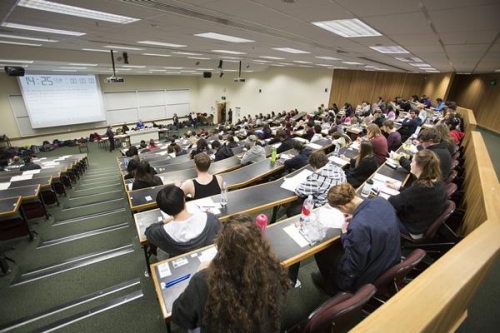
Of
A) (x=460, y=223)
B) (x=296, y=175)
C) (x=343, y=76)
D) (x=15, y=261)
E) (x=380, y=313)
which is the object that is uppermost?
(x=343, y=76)

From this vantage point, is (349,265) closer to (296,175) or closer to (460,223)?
(296,175)

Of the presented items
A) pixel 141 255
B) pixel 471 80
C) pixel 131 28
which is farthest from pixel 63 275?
pixel 471 80

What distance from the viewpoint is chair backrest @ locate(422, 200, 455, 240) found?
2.25 m

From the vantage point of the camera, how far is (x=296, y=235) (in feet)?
7.42

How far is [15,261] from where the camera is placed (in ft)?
10.6

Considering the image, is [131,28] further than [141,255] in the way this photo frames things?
Yes

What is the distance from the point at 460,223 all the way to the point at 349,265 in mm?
2554

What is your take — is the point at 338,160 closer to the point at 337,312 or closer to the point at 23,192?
the point at 337,312

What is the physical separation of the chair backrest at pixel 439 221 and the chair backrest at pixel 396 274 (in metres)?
0.81

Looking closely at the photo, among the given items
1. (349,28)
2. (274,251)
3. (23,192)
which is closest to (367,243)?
(274,251)

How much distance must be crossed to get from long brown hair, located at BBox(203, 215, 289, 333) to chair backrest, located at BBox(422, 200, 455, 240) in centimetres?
210

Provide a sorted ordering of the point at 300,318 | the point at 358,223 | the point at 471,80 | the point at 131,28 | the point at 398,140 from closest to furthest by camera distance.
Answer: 1. the point at 358,223
2. the point at 300,318
3. the point at 131,28
4. the point at 398,140
5. the point at 471,80

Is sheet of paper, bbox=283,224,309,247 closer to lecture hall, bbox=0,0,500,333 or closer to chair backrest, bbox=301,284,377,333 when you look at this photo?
lecture hall, bbox=0,0,500,333

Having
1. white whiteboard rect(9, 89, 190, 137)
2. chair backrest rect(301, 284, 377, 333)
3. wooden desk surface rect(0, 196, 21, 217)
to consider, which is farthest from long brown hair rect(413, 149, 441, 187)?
white whiteboard rect(9, 89, 190, 137)
